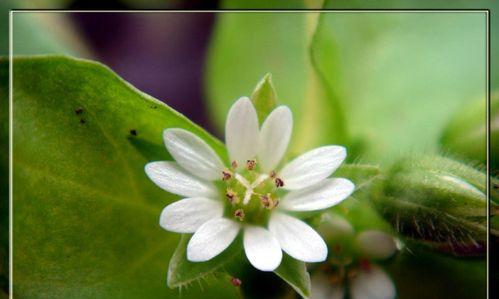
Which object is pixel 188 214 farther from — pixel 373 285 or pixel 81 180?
pixel 373 285

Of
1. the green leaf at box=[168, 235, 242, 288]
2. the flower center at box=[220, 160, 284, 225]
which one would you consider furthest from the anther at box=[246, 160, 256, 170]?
the green leaf at box=[168, 235, 242, 288]

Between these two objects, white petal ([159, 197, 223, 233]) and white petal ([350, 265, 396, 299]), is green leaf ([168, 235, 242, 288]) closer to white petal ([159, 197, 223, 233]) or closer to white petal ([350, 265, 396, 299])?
white petal ([159, 197, 223, 233])

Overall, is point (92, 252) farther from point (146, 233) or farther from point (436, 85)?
point (436, 85)

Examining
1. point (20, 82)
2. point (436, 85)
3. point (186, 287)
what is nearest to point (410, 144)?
point (436, 85)

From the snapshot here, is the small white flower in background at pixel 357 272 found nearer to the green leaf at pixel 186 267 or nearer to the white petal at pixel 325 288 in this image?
the white petal at pixel 325 288

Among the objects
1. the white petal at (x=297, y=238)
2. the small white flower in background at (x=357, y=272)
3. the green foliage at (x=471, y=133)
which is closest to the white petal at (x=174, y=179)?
the white petal at (x=297, y=238)

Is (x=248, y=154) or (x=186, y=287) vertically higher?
(x=248, y=154)

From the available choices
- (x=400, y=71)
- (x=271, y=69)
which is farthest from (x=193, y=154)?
(x=400, y=71)
